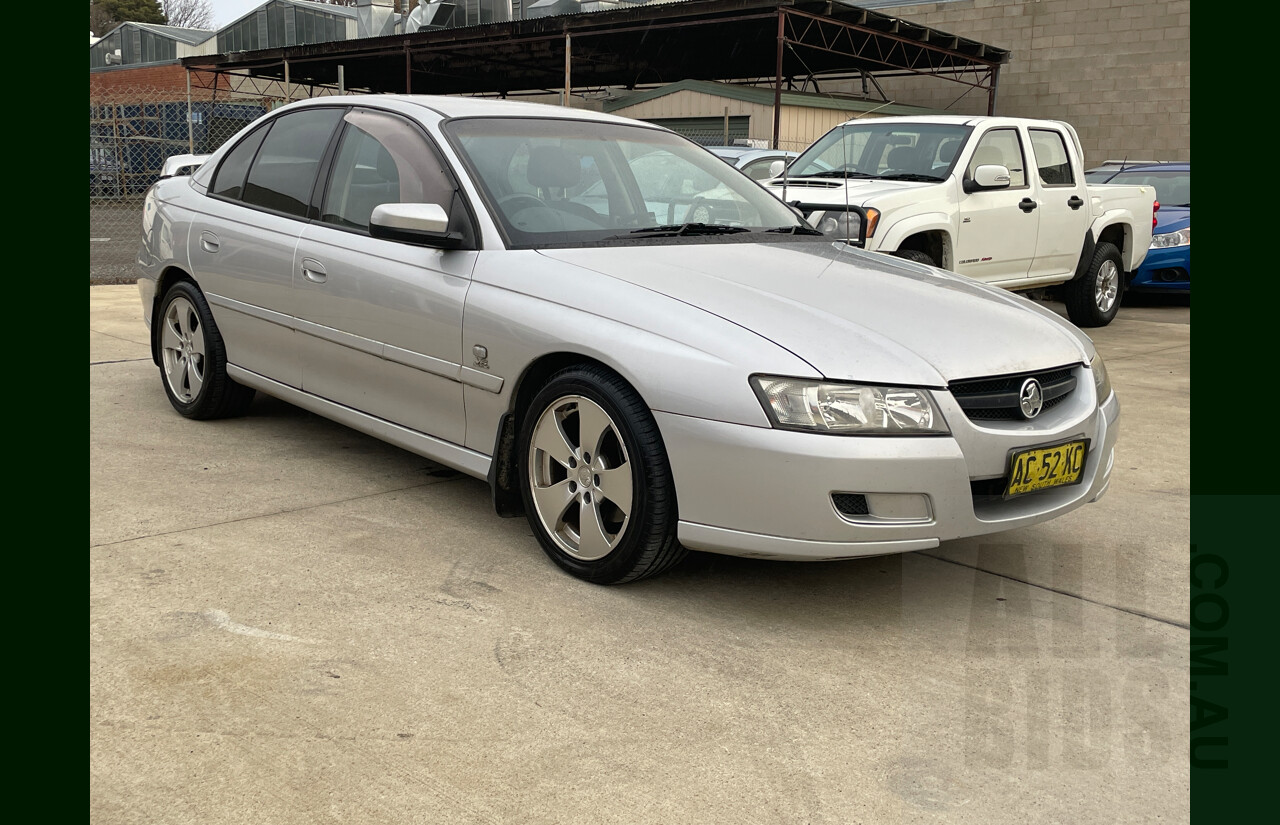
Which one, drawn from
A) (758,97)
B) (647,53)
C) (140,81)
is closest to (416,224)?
(758,97)

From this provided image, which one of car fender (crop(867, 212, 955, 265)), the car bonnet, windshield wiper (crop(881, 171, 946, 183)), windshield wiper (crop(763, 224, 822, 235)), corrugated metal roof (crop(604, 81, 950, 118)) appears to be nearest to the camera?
the car bonnet

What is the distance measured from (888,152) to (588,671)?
6.84m

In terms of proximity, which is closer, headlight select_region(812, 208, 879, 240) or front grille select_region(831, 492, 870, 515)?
front grille select_region(831, 492, 870, 515)

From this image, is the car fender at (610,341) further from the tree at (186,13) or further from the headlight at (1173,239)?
the tree at (186,13)

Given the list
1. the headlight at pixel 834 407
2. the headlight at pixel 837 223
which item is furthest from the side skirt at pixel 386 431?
the headlight at pixel 837 223

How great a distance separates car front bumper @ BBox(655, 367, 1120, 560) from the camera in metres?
3.34

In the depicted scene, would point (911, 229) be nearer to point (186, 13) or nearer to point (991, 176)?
point (991, 176)

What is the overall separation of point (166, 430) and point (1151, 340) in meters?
8.04

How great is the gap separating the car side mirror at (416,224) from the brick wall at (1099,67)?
897 inches

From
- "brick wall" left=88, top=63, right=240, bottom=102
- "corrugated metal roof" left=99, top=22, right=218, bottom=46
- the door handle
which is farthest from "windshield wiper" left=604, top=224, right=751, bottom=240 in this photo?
"corrugated metal roof" left=99, top=22, right=218, bottom=46

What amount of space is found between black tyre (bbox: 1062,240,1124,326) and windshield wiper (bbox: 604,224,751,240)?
269 inches

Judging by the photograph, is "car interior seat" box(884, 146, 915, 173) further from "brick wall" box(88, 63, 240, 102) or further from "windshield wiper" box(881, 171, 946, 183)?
"brick wall" box(88, 63, 240, 102)
